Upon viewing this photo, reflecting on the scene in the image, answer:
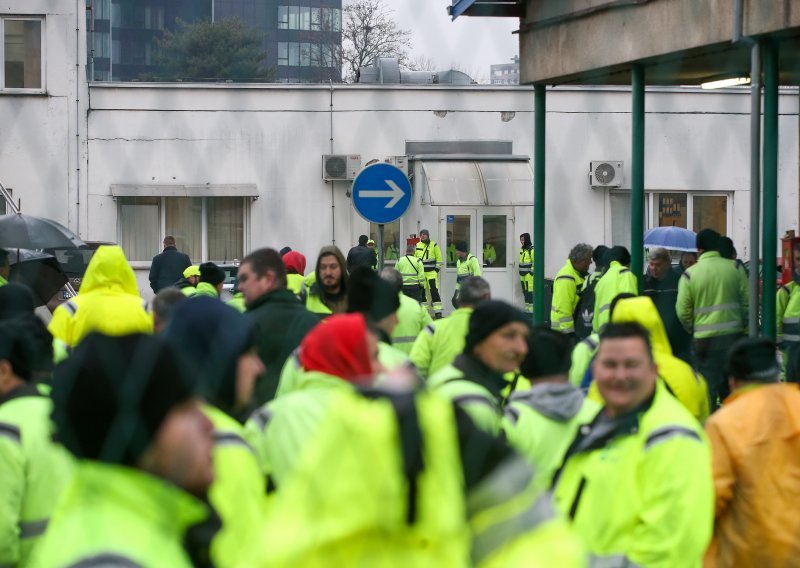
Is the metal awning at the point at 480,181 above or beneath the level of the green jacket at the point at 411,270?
above

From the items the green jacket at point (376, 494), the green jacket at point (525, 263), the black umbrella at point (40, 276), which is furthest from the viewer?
the green jacket at point (525, 263)

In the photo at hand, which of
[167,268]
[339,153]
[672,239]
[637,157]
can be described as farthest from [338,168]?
[637,157]

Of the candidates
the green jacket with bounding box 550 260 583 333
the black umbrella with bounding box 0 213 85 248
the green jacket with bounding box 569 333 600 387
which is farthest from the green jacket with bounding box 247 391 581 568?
the green jacket with bounding box 550 260 583 333

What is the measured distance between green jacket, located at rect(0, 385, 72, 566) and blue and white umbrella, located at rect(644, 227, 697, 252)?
907 centimetres

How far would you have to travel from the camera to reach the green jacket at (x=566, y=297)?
9.45 metres

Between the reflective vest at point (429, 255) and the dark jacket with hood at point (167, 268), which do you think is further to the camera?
the reflective vest at point (429, 255)

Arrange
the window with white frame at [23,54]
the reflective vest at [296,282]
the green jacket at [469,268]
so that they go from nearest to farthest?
the reflective vest at [296,282] → the window with white frame at [23,54] → the green jacket at [469,268]

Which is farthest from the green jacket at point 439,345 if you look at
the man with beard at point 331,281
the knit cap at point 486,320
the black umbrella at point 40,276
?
the black umbrella at point 40,276

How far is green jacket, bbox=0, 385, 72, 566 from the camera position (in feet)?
9.37

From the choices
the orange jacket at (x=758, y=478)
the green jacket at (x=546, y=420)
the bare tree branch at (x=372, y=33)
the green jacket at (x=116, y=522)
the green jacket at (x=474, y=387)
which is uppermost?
the bare tree branch at (x=372, y=33)

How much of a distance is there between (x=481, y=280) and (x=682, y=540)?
9.77 ft

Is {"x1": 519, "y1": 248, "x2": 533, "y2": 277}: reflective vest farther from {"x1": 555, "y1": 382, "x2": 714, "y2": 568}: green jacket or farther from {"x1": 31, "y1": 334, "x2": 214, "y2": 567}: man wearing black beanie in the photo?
{"x1": 31, "y1": 334, "x2": 214, "y2": 567}: man wearing black beanie

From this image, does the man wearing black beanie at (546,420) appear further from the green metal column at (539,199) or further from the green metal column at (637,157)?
the green metal column at (539,199)

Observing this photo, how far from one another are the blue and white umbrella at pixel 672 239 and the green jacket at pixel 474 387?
789cm
